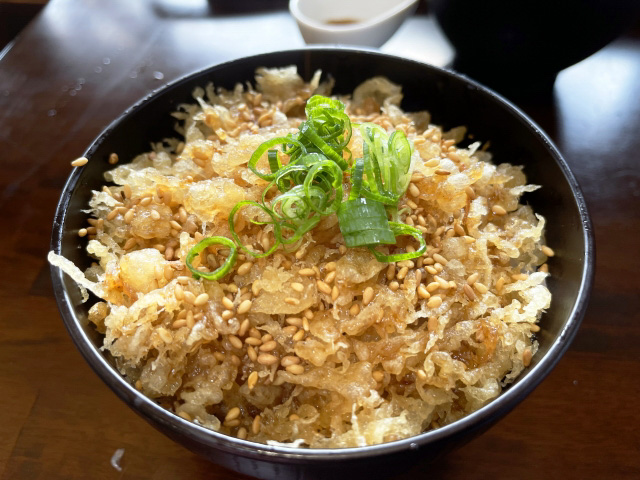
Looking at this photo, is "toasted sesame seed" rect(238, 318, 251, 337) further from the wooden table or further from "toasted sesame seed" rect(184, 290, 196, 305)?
the wooden table

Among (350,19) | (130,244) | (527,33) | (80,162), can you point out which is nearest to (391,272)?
(130,244)

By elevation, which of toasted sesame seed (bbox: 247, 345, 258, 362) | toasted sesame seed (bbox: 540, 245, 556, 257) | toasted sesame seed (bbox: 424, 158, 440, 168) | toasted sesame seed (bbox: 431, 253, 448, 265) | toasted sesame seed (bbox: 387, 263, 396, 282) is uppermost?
toasted sesame seed (bbox: 424, 158, 440, 168)

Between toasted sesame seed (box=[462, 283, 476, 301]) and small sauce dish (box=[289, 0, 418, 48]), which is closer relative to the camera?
toasted sesame seed (box=[462, 283, 476, 301])

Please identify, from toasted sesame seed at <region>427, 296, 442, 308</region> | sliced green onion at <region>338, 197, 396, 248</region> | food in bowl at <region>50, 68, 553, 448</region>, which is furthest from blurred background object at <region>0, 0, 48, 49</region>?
toasted sesame seed at <region>427, 296, 442, 308</region>

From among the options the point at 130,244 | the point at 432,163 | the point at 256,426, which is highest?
the point at 432,163

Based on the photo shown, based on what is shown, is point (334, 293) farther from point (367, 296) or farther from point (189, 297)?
point (189, 297)

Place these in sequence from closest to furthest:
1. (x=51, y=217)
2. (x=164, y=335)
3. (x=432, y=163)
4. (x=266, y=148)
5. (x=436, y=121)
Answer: (x=164, y=335) → (x=266, y=148) → (x=432, y=163) → (x=436, y=121) → (x=51, y=217)
